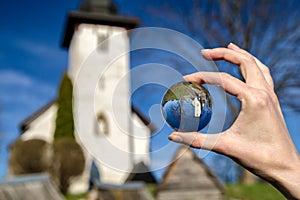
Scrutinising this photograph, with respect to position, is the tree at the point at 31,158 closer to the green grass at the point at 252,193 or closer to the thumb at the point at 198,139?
the green grass at the point at 252,193

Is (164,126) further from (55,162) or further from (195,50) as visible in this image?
(55,162)

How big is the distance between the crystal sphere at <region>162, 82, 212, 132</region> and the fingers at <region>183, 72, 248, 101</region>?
2 centimetres

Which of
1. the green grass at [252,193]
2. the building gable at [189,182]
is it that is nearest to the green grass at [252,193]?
the green grass at [252,193]

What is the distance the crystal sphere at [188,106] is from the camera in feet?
4.49

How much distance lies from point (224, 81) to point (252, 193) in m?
9.38

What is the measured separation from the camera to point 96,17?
22.6 m

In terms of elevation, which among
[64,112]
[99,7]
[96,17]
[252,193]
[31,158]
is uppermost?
[99,7]

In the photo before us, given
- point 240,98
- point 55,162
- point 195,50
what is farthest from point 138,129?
point 55,162

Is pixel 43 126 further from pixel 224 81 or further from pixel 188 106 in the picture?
pixel 224 81

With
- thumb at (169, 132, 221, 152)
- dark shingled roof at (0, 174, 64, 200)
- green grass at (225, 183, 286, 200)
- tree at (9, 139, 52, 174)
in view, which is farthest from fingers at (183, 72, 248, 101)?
tree at (9, 139, 52, 174)

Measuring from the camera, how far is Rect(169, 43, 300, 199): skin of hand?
1.12 metres

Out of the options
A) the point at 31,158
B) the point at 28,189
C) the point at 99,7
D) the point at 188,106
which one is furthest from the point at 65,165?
the point at 188,106

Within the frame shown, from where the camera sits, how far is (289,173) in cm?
113

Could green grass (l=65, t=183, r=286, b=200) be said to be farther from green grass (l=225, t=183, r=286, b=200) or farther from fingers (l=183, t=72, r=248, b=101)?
fingers (l=183, t=72, r=248, b=101)
